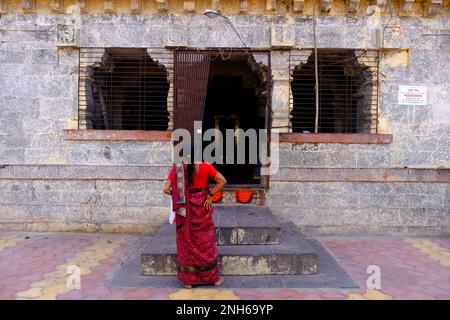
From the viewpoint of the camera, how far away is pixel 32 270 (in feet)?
16.4

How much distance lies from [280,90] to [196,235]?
12.1ft

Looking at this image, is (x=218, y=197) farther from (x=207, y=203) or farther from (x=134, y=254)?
(x=207, y=203)

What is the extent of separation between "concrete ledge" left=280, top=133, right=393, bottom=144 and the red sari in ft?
9.97

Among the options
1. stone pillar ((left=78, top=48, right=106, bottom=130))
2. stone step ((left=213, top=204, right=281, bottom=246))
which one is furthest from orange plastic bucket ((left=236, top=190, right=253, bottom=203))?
stone pillar ((left=78, top=48, right=106, bottom=130))

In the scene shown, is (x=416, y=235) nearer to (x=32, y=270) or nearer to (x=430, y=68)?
(x=430, y=68)

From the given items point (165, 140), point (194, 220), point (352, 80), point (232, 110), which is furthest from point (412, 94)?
point (232, 110)

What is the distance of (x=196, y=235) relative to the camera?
14.2ft

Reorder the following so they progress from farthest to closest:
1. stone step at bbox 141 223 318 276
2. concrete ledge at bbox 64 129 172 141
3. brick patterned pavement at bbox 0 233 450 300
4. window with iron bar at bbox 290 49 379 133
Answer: window with iron bar at bbox 290 49 379 133 → concrete ledge at bbox 64 129 172 141 → stone step at bbox 141 223 318 276 → brick patterned pavement at bbox 0 233 450 300

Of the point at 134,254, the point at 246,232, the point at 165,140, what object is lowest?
the point at 134,254

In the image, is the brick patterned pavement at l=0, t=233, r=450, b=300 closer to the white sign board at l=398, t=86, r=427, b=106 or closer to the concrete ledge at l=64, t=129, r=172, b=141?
the concrete ledge at l=64, t=129, r=172, b=141

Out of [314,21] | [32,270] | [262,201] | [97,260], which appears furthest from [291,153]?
[32,270]

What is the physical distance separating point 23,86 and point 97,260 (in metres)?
3.60

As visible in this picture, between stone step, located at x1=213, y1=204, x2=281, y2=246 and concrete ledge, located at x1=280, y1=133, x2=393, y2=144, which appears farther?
concrete ledge, located at x1=280, y1=133, x2=393, y2=144

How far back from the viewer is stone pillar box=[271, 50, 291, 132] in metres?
7.04
